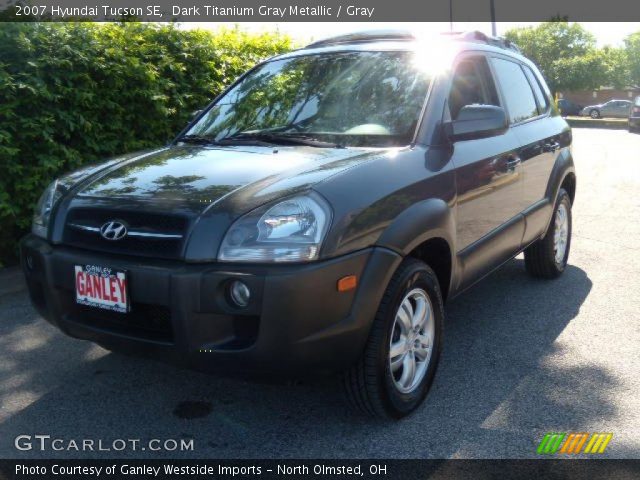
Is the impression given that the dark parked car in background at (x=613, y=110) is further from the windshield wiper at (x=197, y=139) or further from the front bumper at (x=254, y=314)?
the front bumper at (x=254, y=314)

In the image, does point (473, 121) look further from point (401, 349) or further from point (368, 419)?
point (368, 419)

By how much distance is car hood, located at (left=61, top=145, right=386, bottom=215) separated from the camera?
2.91 meters

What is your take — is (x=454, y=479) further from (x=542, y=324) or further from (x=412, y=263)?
(x=542, y=324)

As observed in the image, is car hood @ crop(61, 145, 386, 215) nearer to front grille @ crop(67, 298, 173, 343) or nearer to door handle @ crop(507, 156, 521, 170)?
front grille @ crop(67, 298, 173, 343)

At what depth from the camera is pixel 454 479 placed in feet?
9.02

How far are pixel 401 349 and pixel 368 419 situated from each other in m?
0.36

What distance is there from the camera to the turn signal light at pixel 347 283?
275cm

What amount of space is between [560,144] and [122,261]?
3.77m

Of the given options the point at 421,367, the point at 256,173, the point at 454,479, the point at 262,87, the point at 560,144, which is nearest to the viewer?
the point at 454,479

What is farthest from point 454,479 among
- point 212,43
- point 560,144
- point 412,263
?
point 212,43

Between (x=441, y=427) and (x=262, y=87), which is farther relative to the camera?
(x=262, y=87)

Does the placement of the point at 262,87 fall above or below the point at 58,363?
above

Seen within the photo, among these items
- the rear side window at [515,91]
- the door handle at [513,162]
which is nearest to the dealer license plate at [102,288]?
the door handle at [513,162]

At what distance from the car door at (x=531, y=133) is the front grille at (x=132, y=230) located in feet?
8.36
